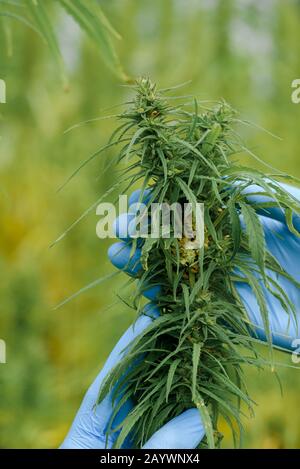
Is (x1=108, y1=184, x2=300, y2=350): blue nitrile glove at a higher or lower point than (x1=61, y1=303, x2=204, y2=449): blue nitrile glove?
higher

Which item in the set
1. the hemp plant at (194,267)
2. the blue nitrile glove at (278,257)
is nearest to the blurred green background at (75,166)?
the blue nitrile glove at (278,257)

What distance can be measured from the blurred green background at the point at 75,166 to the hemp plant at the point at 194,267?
964 millimetres

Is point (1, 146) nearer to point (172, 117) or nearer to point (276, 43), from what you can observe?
point (276, 43)

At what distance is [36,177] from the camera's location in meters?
3.19

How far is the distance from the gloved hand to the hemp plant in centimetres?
2

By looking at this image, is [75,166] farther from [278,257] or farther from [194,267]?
[194,267]

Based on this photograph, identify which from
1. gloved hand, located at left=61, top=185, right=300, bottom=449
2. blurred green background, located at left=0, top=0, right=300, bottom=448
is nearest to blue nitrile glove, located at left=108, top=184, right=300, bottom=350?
gloved hand, located at left=61, top=185, right=300, bottom=449

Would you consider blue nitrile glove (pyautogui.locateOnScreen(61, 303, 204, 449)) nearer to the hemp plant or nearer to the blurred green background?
the hemp plant

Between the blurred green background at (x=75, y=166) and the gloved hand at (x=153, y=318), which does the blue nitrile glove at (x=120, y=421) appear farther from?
the blurred green background at (x=75, y=166)

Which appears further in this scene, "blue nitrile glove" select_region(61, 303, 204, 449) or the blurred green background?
the blurred green background

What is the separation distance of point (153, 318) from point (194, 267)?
8 centimetres

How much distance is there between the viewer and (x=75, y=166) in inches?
111

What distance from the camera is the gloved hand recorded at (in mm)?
842

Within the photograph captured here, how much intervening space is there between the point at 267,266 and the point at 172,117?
21 centimetres
